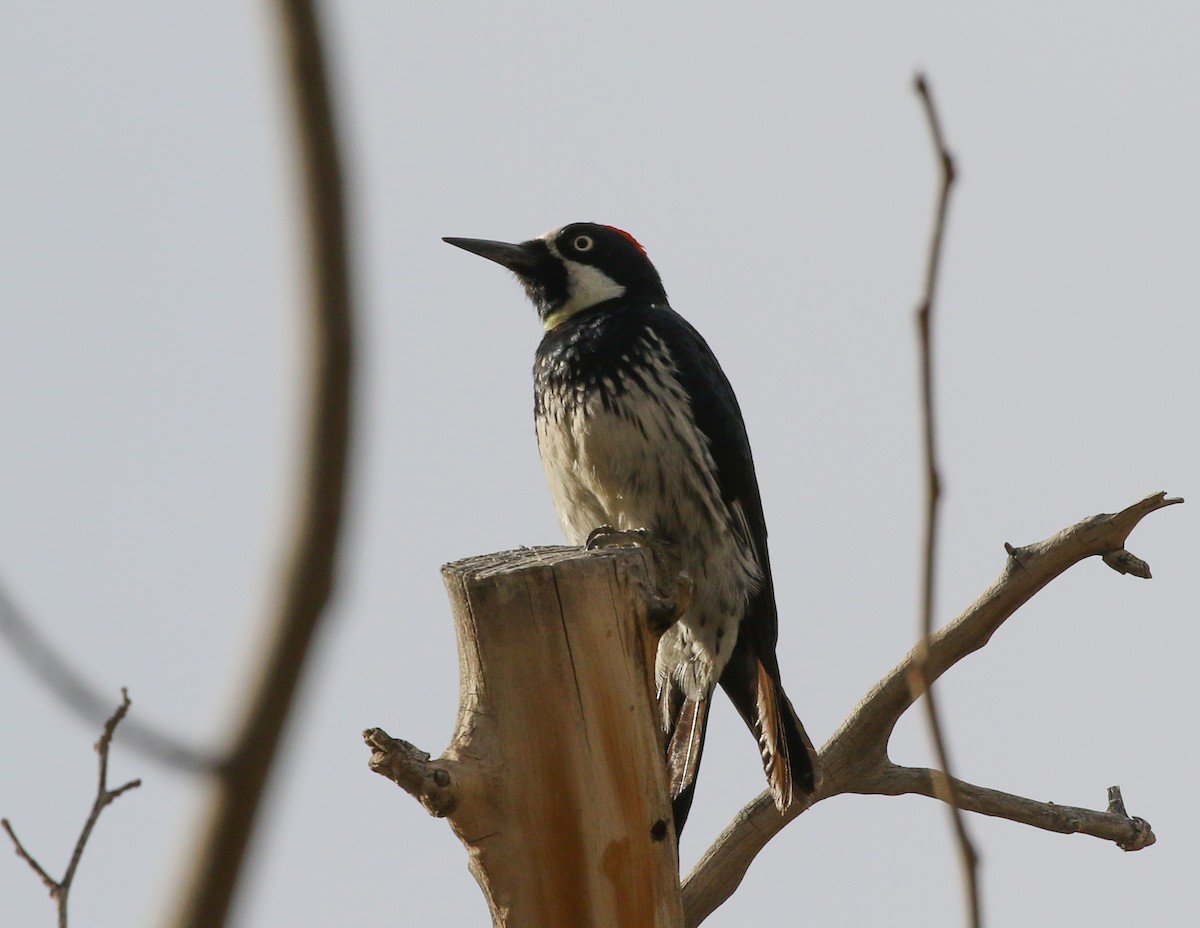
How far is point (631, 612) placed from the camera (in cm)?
357

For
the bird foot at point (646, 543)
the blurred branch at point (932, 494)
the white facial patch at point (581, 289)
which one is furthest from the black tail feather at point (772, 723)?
the blurred branch at point (932, 494)

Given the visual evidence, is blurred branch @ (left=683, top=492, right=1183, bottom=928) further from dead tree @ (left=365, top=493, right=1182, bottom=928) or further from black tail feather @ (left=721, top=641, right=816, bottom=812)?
dead tree @ (left=365, top=493, right=1182, bottom=928)

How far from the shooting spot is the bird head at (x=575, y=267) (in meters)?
5.48

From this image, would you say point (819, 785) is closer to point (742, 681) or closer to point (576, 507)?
point (742, 681)

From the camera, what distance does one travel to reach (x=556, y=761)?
3338mm

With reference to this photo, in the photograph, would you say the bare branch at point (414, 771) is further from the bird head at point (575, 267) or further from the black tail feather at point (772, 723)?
the bird head at point (575, 267)

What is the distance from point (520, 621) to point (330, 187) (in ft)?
8.54

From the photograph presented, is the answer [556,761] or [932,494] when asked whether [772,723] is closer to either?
[556,761]

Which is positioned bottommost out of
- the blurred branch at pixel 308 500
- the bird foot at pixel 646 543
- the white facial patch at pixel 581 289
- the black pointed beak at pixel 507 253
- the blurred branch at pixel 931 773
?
the blurred branch at pixel 308 500

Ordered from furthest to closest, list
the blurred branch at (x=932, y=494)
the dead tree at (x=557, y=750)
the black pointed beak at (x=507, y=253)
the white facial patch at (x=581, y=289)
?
the black pointed beak at (x=507, y=253) < the white facial patch at (x=581, y=289) < the dead tree at (x=557, y=750) < the blurred branch at (x=932, y=494)

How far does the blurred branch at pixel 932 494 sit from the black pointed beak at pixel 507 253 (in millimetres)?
4400

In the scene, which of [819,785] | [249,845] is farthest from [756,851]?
[249,845]

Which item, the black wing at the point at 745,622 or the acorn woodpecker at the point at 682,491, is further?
the acorn woodpecker at the point at 682,491

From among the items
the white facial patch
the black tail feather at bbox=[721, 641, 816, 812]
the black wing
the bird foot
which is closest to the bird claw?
the bird foot
